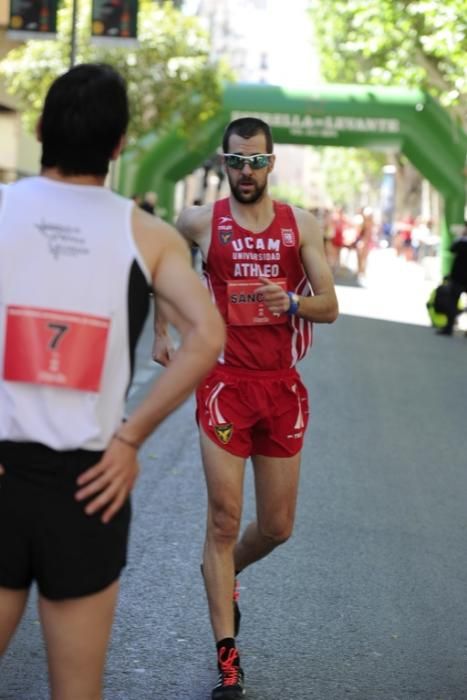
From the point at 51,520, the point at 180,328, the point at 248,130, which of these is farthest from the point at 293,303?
the point at 51,520

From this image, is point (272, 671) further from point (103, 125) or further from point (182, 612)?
point (103, 125)

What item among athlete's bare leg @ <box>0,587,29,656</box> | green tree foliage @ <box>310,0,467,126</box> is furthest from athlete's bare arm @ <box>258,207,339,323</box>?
green tree foliage @ <box>310,0,467,126</box>

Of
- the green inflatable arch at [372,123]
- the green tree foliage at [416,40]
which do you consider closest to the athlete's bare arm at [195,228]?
the green tree foliage at [416,40]

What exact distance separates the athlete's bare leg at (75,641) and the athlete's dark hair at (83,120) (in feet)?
2.89

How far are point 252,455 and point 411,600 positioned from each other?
5.35ft

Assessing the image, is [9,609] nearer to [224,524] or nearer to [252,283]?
[224,524]

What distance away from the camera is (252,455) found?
532 cm

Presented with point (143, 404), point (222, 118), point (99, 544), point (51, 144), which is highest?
point (51, 144)

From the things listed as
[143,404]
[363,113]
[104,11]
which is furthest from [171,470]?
[363,113]

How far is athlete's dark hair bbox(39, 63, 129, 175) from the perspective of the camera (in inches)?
126

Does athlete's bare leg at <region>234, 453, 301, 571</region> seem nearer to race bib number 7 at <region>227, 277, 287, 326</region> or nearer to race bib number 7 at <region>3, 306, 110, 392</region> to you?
Answer: race bib number 7 at <region>227, 277, 287, 326</region>

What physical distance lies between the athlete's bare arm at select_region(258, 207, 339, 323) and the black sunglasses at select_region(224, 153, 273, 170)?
0.69ft

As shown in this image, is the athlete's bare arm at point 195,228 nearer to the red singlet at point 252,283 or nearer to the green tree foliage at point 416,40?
the red singlet at point 252,283

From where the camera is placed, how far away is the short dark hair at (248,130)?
5293mm
